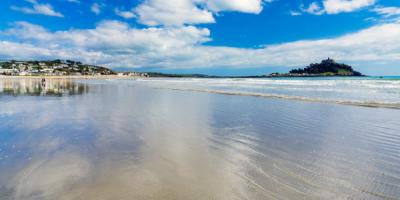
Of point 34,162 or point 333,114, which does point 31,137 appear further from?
point 333,114

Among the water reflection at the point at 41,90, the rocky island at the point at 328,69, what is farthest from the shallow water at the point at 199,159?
the rocky island at the point at 328,69

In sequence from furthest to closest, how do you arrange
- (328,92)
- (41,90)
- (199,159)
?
(41,90), (328,92), (199,159)

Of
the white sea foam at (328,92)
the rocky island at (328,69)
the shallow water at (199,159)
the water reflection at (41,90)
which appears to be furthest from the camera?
the rocky island at (328,69)

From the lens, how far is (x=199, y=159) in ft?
19.4

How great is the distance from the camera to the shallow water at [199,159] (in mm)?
4336

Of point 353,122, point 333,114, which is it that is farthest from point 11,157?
point 333,114

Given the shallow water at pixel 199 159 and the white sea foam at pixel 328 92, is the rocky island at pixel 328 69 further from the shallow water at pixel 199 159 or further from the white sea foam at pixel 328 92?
the shallow water at pixel 199 159

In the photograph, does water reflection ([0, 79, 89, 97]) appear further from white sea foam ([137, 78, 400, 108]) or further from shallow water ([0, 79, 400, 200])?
shallow water ([0, 79, 400, 200])

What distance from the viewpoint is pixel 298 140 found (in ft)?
25.2

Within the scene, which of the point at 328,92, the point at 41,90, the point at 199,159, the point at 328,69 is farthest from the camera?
the point at 328,69

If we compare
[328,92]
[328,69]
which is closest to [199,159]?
[328,92]

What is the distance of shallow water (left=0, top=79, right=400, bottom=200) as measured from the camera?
171 inches

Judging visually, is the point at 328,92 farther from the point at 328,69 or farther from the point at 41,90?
the point at 328,69

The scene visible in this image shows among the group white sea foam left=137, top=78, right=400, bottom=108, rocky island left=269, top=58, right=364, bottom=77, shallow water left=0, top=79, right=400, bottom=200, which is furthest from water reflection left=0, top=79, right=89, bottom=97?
rocky island left=269, top=58, right=364, bottom=77
